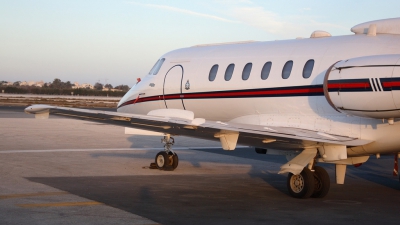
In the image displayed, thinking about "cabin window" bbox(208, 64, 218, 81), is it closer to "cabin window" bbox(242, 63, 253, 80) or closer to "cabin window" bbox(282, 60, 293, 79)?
"cabin window" bbox(242, 63, 253, 80)

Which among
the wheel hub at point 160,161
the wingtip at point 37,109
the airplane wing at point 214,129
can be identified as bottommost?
the wheel hub at point 160,161

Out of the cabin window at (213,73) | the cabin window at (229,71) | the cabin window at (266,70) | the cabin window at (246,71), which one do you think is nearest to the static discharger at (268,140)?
the cabin window at (266,70)

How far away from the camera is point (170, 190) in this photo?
42.9 ft

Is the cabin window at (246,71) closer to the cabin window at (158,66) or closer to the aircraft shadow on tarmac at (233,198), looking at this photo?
the aircraft shadow on tarmac at (233,198)

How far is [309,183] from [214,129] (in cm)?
234

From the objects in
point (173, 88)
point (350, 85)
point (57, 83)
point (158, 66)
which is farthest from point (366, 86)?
point (57, 83)

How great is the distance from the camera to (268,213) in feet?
34.9

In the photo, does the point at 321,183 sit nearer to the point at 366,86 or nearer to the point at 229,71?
the point at 366,86

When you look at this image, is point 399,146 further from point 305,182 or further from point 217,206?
point 217,206

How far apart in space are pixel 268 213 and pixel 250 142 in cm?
214

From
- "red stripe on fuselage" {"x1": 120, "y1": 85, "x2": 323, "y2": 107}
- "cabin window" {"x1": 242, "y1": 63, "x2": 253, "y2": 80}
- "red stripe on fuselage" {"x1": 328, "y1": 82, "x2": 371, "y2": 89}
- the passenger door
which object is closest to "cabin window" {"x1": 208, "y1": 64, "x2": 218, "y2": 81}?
"red stripe on fuselage" {"x1": 120, "y1": 85, "x2": 323, "y2": 107}

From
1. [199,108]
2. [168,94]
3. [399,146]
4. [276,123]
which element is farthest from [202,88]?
[399,146]

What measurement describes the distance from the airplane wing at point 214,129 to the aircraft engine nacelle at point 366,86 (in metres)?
0.79

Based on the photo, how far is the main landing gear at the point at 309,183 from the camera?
40.4 feet
